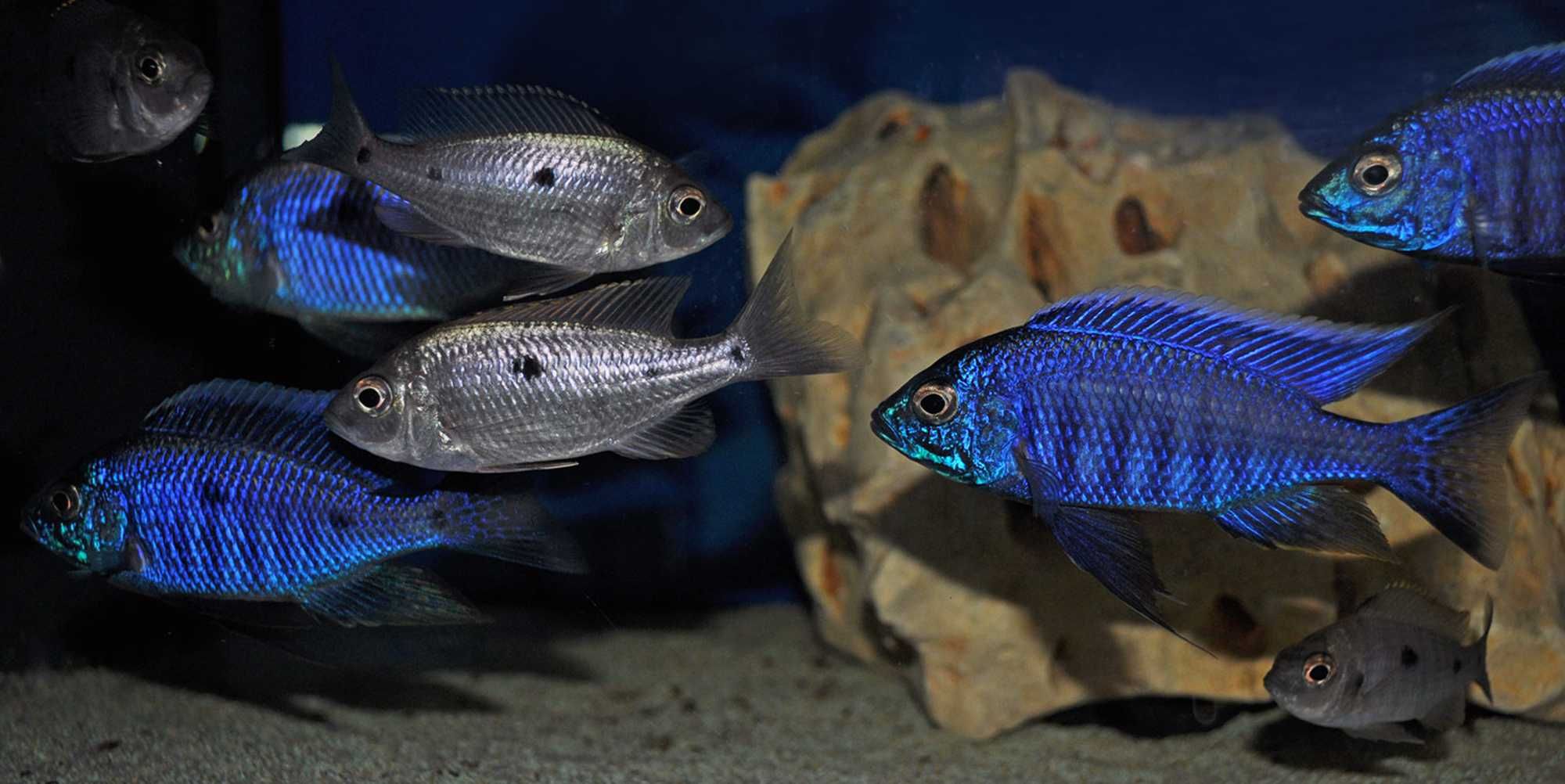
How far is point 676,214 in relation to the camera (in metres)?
2.28

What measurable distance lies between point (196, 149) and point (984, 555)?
8.48 feet

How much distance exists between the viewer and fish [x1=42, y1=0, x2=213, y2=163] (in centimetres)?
238

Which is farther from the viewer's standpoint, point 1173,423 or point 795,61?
point 795,61

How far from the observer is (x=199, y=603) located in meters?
2.70

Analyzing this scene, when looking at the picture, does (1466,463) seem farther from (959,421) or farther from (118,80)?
(118,80)

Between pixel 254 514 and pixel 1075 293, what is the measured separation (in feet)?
7.62

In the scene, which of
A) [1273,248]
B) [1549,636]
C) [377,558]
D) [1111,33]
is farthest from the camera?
[1111,33]

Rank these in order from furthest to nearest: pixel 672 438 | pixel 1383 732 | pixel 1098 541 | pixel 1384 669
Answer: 1. pixel 1383 732
2. pixel 1384 669
3. pixel 672 438
4. pixel 1098 541

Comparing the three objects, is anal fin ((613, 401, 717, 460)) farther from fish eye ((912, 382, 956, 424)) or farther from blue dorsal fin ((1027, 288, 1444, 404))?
blue dorsal fin ((1027, 288, 1444, 404))

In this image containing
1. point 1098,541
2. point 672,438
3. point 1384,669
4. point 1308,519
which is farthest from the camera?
point 1384,669

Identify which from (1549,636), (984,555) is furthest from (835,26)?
(1549,636)

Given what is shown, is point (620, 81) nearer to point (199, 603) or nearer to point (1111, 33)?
point (1111, 33)

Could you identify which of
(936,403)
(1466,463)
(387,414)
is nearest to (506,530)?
(387,414)

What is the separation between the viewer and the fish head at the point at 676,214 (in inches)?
89.5
